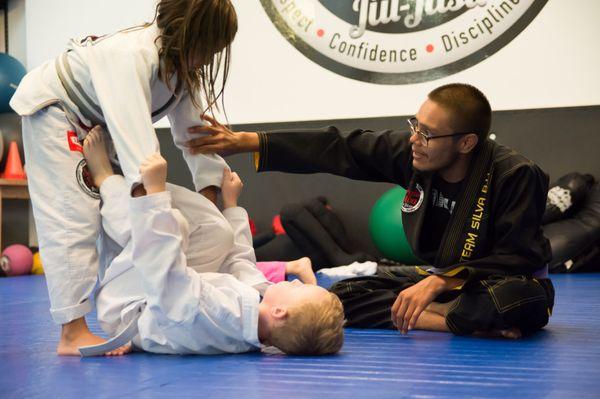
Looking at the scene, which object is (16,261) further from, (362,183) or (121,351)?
(121,351)

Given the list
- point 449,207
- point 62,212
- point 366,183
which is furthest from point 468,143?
point 366,183

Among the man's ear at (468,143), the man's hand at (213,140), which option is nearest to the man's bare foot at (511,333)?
the man's ear at (468,143)

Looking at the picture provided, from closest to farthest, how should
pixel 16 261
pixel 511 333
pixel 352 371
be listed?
pixel 352 371
pixel 511 333
pixel 16 261

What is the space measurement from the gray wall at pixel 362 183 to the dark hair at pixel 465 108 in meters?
3.02

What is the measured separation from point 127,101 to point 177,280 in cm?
52

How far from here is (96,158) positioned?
6.88 feet

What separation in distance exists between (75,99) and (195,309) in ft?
2.57

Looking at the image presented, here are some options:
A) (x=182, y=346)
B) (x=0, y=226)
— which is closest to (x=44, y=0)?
(x=0, y=226)

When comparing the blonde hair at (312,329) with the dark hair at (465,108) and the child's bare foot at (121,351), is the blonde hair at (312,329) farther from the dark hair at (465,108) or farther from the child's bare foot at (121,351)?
the dark hair at (465,108)

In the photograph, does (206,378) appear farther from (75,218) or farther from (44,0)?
(44,0)

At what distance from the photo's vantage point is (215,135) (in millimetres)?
2395

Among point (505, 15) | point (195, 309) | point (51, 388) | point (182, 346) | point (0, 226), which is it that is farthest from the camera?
point (0, 226)

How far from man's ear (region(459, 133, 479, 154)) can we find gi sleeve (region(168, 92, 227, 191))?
0.83 metres

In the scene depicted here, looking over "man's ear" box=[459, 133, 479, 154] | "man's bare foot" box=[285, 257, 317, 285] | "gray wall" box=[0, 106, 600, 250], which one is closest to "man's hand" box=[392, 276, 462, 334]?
"man's ear" box=[459, 133, 479, 154]
